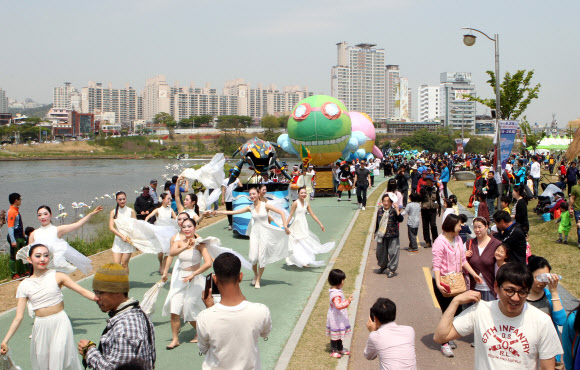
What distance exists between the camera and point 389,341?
4.57m

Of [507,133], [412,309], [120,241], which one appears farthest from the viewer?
[507,133]

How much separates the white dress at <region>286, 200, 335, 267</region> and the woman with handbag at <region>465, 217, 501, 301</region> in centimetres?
493

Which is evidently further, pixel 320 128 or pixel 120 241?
pixel 320 128

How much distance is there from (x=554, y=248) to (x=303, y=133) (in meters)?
13.6

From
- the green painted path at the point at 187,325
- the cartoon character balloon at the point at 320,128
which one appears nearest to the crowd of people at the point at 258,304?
the green painted path at the point at 187,325

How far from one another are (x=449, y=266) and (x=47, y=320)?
454cm

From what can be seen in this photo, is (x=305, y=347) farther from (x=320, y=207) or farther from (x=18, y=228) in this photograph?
(x=320, y=207)

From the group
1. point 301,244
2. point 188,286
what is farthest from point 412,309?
point 188,286

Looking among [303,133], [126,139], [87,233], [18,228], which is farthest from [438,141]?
[18,228]

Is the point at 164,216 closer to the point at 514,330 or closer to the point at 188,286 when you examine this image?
the point at 188,286

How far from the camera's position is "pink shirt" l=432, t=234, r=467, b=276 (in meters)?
6.87


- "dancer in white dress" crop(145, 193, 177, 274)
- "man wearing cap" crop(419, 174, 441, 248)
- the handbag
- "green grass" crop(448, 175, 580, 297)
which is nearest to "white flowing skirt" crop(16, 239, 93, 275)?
"dancer in white dress" crop(145, 193, 177, 274)

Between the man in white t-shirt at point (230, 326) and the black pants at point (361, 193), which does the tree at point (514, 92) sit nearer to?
the black pants at point (361, 193)

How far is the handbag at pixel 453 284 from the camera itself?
636cm
